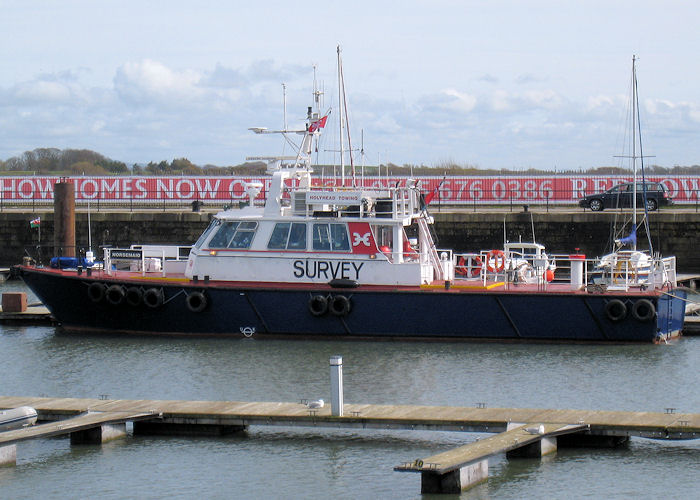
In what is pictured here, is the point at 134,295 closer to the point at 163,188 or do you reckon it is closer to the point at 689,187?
the point at 163,188

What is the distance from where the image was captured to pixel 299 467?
39.8 ft

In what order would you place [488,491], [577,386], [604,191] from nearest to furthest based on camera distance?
[488,491], [577,386], [604,191]

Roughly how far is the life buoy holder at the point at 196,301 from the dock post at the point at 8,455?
23.8 feet

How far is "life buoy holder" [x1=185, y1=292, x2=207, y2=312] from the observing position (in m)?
19.3

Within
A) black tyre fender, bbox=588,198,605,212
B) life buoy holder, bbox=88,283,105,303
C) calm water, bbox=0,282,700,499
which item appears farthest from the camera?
black tyre fender, bbox=588,198,605,212

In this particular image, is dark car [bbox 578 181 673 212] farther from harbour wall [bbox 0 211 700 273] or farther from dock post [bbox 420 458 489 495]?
dock post [bbox 420 458 489 495]

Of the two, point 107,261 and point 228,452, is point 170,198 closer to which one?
point 107,261

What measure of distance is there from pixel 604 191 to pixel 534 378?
20.5 meters

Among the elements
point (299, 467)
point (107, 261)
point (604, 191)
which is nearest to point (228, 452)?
point (299, 467)

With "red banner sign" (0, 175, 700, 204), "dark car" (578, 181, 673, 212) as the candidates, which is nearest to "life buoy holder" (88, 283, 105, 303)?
"red banner sign" (0, 175, 700, 204)

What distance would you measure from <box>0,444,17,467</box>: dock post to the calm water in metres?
0.14

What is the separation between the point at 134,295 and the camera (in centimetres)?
1970

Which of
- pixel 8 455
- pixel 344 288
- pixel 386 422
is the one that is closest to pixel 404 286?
pixel 344 288

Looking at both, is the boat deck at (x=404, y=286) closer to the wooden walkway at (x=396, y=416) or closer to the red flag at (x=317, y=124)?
the red flag at (x=317, y=124)
